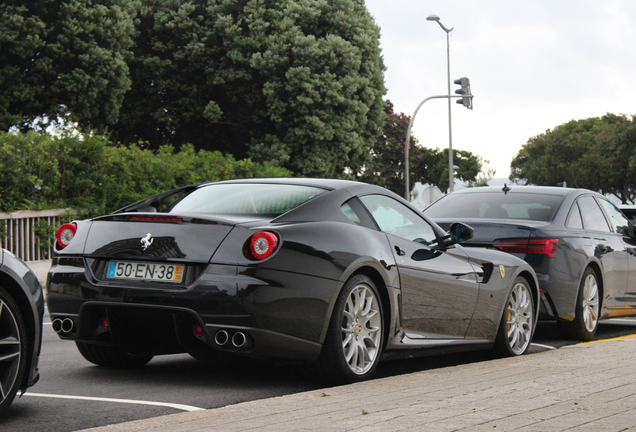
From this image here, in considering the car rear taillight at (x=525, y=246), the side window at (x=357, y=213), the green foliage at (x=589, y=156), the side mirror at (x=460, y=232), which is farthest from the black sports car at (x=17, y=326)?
the green foliage at (x=589, y=156)

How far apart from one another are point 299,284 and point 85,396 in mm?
1448

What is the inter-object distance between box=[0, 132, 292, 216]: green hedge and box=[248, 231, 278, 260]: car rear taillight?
1254 cm

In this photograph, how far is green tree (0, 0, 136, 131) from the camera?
102 feet

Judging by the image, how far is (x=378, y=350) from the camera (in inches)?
240

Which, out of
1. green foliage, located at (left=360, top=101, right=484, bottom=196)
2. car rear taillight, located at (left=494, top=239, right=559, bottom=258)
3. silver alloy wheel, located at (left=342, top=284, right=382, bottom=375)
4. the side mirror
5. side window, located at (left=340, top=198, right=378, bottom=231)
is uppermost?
green foliage, located at (left=360, top=101, right=484, bottom=196)

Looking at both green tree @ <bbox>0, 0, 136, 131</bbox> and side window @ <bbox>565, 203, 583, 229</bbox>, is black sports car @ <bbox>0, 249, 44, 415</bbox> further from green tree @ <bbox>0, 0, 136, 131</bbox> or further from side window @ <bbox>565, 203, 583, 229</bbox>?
green tree @ <bbox>0, 0, 136, 131</bbox>

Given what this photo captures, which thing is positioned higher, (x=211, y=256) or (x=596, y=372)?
(x=211, y=256)

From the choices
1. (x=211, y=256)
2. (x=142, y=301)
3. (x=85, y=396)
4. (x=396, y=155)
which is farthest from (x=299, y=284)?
(x=396, y=155)

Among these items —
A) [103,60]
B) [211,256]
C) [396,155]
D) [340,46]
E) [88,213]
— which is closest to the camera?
[211,256]

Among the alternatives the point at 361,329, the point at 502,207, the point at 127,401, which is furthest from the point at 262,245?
the point at 502,207

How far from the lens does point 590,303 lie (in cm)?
948

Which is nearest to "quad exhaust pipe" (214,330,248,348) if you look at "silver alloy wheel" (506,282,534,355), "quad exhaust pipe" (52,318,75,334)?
"quad exhaust pipe" (52,318,75,334)

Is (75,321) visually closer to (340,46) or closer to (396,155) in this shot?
(340,46)

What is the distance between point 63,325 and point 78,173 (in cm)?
1319
